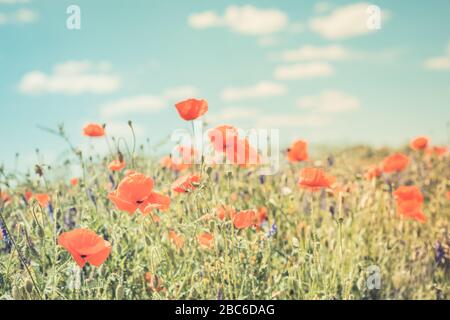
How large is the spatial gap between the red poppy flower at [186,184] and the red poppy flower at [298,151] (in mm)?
592

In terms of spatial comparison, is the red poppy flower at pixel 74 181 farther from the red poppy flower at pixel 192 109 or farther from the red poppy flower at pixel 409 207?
the red poppy flower at pixel 409 207

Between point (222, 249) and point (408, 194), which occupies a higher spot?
point (408, 194)

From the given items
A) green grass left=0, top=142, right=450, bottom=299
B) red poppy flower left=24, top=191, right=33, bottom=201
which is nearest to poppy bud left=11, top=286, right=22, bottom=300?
green grass left=0, top=142, right=450, bottom=299

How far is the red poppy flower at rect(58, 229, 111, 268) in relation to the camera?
1.26 meters

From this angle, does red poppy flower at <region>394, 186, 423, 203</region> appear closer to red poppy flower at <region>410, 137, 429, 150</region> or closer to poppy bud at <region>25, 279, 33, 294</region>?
red poppy flower at <region>410, 137, 429, 150</region>

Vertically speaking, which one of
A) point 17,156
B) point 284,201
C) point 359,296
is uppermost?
point 17,156

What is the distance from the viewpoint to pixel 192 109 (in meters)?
1.44

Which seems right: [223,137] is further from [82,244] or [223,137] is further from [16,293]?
[16,293]

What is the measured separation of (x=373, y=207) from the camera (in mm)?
2299

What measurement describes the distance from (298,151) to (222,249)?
44cm

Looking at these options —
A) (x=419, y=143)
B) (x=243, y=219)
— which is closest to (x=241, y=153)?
(x=243, y=219)

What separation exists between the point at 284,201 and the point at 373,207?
0.39 meters
